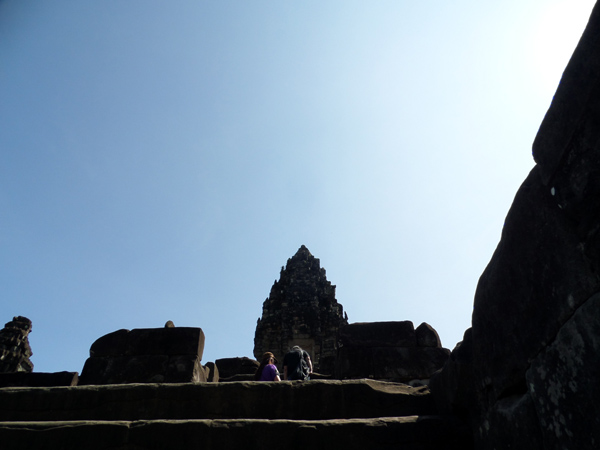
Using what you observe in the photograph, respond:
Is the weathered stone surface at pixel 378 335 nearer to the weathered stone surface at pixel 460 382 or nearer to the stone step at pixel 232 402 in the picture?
the stone step at pixel 232 402

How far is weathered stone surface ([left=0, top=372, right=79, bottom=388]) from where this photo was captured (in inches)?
241

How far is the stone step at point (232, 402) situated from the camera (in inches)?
134

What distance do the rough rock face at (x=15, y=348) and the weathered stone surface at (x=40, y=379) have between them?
5365mm

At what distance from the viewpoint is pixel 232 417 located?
3.50m

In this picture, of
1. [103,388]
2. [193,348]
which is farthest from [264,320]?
[103,388]

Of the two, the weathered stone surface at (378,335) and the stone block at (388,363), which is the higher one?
the weathered stone surface at (378,335)

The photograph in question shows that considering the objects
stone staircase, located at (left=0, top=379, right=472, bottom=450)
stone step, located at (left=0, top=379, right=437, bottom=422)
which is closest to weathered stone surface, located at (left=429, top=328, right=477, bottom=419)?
stone staircase, located at (left=0, top=379, right=472, bottom=450)

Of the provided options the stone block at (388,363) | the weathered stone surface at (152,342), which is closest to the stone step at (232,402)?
the weathered stone surface at (152,342)

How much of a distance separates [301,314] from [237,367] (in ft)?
40.8

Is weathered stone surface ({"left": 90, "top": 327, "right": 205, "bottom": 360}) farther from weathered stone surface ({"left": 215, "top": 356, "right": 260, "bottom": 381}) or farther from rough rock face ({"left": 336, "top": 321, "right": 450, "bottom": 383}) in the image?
weathered stone surface ({"left": 215, "top": 356, "right": 260, "bottom": 381})

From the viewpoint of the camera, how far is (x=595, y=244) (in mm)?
1644

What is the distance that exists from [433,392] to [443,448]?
0.73 m

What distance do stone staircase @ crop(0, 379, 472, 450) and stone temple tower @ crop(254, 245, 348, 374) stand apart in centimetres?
1618

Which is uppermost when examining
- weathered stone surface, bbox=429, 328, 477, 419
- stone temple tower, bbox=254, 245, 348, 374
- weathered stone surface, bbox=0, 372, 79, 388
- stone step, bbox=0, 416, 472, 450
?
stone temple tower, bbox=254, 245, 348, 374
